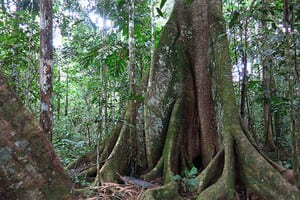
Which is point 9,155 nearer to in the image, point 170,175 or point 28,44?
point 170,175

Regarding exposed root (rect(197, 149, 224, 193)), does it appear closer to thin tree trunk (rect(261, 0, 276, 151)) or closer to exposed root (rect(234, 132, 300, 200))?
exposed root (rect(234, 132, 300, 200))

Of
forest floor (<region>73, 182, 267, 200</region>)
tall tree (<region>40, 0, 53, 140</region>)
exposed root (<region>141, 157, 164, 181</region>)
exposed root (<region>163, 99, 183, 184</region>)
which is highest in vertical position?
tall tree (<region>40, 0, 53, 140</region>)

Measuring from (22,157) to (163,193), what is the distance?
2.63m

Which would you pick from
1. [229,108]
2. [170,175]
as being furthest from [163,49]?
[170,175]

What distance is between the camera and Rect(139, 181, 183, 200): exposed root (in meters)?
3.69

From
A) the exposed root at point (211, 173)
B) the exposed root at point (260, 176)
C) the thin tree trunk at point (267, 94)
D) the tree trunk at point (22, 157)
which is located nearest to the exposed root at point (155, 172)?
the exposed root at point (211, 173)

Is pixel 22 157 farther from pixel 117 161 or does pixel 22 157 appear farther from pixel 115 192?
pixel 117 161

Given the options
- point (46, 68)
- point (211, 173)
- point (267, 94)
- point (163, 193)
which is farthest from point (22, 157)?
point (267, 94)

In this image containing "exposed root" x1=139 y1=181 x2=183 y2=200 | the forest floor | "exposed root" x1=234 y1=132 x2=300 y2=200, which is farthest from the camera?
the forest floor

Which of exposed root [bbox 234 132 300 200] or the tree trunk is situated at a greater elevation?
the tree trunk

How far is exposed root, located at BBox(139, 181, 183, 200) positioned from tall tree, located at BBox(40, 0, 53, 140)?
160 cm

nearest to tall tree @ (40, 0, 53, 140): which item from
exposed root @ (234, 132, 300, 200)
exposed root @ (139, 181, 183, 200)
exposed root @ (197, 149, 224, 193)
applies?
exposed root @ (139, 181, 183, 200)

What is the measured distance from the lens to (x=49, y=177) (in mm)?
1640

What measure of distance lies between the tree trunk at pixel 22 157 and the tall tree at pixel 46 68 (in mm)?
2661
